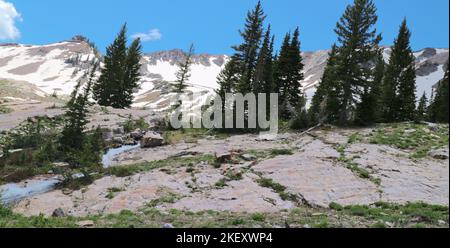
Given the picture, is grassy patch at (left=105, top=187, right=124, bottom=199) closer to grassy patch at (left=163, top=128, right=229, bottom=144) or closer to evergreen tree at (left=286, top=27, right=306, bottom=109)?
grassy patch at (left=163, top=128, right=229, bottom=144)

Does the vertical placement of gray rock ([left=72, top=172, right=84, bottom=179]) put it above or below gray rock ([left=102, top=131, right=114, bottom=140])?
below

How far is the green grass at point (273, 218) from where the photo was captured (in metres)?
13.0

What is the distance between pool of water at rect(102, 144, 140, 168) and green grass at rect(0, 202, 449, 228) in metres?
12.5

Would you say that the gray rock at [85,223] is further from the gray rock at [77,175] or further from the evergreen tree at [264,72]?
the evergreen tree at [264,72]

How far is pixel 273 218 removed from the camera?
14102mm

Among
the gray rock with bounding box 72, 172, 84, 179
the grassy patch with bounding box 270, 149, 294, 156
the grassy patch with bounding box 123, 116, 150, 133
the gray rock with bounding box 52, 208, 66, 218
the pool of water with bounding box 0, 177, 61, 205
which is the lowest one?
the pool of water with bounding box 0, 177, 61, 205

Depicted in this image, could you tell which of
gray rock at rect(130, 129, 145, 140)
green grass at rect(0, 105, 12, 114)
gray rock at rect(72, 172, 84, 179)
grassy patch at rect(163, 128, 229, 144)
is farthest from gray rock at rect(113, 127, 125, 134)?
green grass at rect(0, 105, 12, 114)

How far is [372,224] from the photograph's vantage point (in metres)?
12.8

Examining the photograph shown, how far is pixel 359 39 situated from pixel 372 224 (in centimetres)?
3117

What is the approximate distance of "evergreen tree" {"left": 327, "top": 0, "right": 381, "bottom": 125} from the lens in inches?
1559

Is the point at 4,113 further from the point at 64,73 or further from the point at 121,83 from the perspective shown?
the point at 64,73

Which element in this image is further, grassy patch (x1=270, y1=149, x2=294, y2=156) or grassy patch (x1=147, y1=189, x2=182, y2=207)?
grassy patch (x1=270, y1=149, x2=294, y2=156)

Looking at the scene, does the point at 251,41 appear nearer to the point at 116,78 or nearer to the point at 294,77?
the point at 294,77
